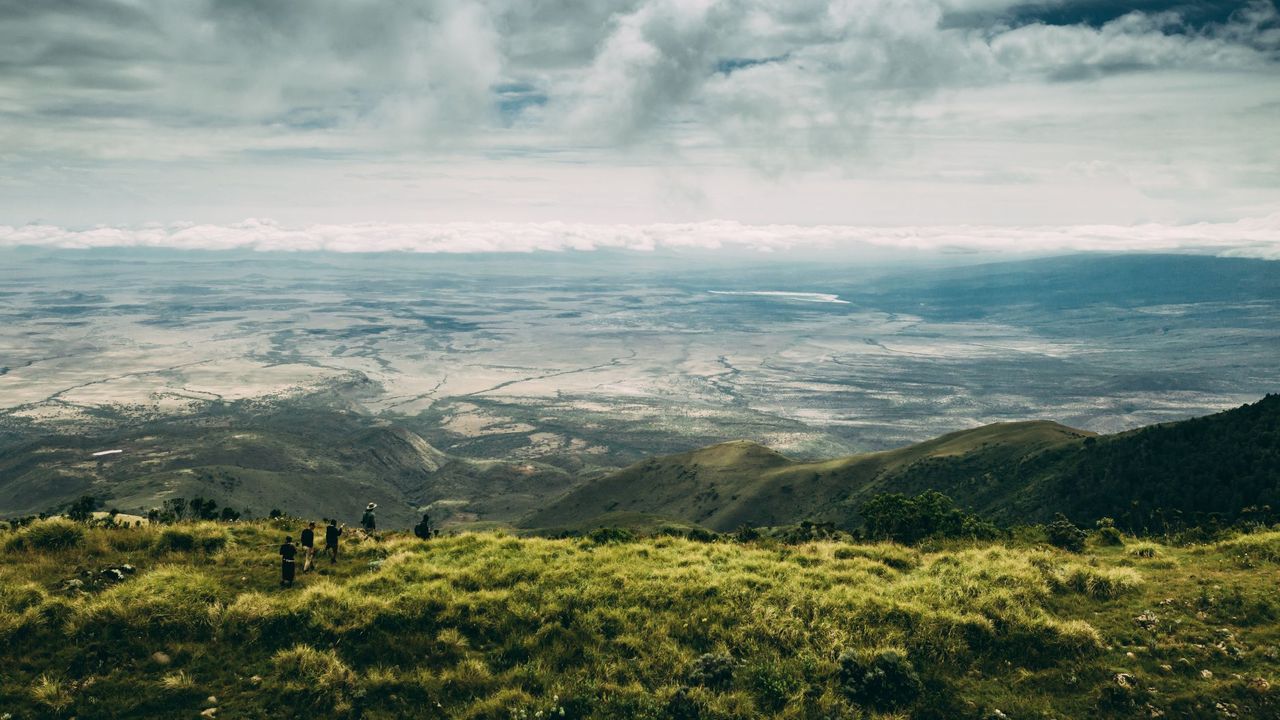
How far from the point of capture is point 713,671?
1488cm

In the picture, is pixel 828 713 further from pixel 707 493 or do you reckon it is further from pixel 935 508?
pixel 707 493

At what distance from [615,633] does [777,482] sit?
96889 mm

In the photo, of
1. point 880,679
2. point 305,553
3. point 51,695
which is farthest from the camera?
point 305,553

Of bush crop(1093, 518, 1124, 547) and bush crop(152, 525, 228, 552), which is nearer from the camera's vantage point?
bush crop(152, 525, 228, 552)

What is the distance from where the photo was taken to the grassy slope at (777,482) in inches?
3371

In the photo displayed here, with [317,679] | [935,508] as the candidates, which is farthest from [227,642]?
[935,508]

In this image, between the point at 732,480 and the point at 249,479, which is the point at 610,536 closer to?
the point at 732,480

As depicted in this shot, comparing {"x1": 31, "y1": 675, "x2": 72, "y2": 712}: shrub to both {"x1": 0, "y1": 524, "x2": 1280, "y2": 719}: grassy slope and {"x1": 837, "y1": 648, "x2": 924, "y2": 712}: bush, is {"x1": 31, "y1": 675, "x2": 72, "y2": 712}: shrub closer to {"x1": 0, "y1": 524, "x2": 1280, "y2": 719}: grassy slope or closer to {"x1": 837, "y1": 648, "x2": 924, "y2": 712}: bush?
{"x1": 0, "y1": 524, "x2": 1280, "y2": 719}: grassy slope

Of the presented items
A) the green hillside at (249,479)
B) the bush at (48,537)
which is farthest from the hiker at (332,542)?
the green hillside at (249,479)

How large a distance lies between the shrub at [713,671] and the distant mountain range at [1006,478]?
881 inches

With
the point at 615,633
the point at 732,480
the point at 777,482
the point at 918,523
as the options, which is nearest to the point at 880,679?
the point at 615,633

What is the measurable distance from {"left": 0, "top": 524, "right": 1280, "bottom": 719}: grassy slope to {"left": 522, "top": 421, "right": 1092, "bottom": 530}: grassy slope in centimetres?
5177

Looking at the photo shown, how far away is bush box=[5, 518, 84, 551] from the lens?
19547mm

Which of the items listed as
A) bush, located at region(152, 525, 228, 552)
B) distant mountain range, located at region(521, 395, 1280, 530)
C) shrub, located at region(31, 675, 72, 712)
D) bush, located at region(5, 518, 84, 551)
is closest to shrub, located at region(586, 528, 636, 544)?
bush, located at region(152, 525, 228, 552)
